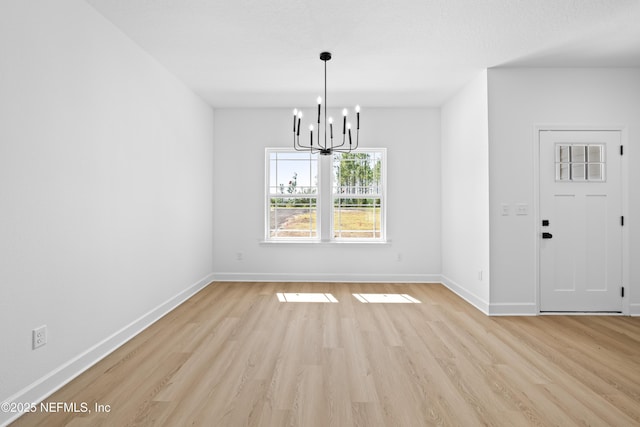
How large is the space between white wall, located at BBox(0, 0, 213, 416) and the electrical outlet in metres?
0.03

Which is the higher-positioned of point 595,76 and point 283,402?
point 595,76

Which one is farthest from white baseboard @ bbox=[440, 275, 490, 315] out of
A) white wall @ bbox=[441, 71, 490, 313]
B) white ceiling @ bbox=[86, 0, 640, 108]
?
white ceiling @ bbox=[86, 0, 640, 108]

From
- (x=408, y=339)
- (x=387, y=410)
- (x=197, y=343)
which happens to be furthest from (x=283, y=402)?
(x=408, y=339)

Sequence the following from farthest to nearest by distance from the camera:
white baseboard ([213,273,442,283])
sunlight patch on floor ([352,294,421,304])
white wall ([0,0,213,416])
→ white baseboard ([213,273,442,283])
sunlight patch on floor ([352,294,421,304])
white wall ([0,0,213,416])

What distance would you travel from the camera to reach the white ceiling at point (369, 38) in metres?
2.59

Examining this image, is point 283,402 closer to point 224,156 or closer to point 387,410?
point 387,410

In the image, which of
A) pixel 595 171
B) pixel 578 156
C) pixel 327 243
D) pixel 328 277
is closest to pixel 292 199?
pixel 327 243

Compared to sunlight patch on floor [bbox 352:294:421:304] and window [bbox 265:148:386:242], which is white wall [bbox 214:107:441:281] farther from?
sunlight patch on floor [bbox 352:294:421:304]

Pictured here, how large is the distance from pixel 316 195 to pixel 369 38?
271 cm

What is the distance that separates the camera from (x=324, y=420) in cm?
184

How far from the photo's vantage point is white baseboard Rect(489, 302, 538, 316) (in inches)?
145

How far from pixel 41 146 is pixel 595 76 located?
533 centimetres

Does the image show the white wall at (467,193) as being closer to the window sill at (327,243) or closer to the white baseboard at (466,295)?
the white baseboard at (466,295)

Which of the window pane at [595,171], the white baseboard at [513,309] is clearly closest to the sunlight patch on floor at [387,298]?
the white baseboard at [513,309]
